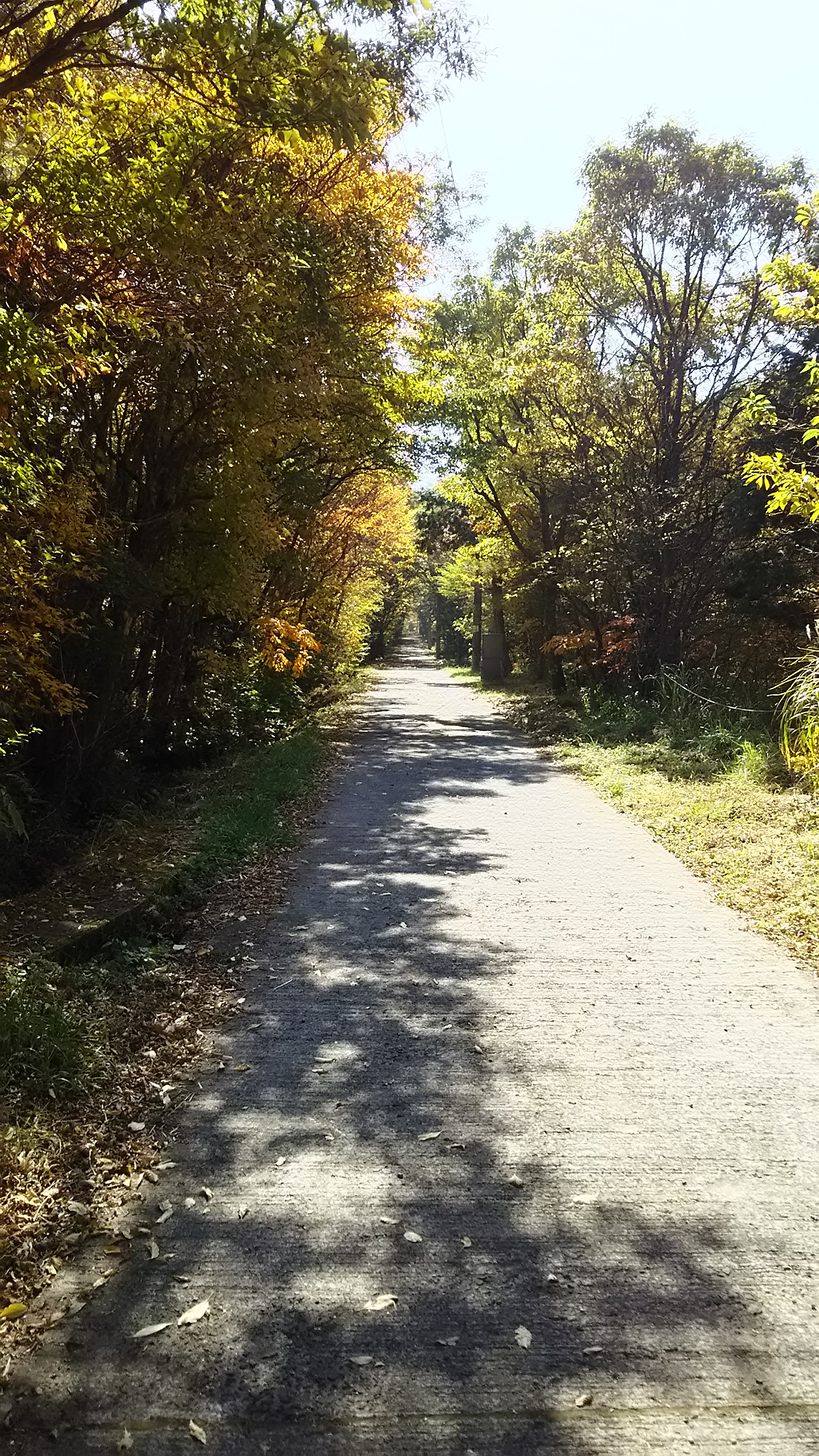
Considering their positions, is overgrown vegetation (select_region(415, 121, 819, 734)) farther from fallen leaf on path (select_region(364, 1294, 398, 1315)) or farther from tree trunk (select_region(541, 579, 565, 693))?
fallen leaf on path (select_region(364, 1294, 398, 1315))

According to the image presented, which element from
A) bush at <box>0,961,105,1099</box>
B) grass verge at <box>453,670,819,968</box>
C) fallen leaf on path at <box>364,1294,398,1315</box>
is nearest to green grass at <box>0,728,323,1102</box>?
bush at <box>0,961,105,1099</box>

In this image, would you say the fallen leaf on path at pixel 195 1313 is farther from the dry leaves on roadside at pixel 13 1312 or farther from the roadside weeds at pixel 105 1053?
the dry leaves on roadside at pixel 13 1312

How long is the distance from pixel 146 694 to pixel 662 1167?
9371mm

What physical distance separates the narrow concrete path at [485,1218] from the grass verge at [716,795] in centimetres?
79

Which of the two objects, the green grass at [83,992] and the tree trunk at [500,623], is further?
the tree trunk at [500,623]

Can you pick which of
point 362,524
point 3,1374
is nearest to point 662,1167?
point 3,1374

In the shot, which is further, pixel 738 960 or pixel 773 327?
pixel 773 327

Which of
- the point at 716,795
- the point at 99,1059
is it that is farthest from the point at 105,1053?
the point at 716,795

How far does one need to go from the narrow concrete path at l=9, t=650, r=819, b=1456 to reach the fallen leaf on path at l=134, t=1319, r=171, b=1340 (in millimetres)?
23

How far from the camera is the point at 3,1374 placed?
2.34m

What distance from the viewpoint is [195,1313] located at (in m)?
2.53

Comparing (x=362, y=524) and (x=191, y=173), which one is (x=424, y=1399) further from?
(x=362, y=524)

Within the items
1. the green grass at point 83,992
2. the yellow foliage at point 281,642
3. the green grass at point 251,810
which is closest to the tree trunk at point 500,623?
the yellow foliage at point 281,642

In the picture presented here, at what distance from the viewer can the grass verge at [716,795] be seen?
6.48 metres
